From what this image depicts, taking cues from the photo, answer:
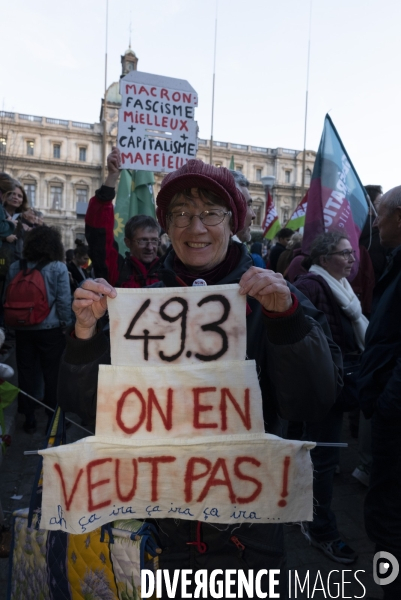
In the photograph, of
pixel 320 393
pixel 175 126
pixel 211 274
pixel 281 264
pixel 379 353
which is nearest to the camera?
pixel 320 393

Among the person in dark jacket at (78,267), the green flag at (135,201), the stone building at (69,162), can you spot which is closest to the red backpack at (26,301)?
the green flag at (135,201)

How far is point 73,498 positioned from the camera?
135 cm

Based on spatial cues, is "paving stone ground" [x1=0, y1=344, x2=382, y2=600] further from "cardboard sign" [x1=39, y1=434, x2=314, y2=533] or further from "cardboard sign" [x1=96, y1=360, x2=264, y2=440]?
"cardboard sign" [x1=96, y1=360, x2=264, y2=440]

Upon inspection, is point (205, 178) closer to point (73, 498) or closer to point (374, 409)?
point (73, 498)

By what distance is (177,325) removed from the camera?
4.57ft

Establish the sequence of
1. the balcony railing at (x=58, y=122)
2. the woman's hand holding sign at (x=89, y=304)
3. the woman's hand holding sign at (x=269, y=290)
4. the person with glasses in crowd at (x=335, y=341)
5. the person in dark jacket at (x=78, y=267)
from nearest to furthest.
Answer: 1. the woman's hand holding sign at (x=269, y=290)
2. the woman's hand holding sign at (x=89, y=304)
3. the person with glasses in crowd at (x=335, y=341)
4. the person in dark jacket at (x=78, y=267)
5. the balcony railing at (x=58, y=122)

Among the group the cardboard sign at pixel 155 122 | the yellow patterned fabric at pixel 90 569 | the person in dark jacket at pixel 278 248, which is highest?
the cardboard sign at pixel 155 122

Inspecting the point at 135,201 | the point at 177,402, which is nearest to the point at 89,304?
the point at 177,402

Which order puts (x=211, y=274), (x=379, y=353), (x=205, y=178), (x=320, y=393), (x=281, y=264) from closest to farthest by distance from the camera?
(x=320, y=393), (x=205, y=178), (x=211, y=274), (x=379, y=353), (x=281, y=264)

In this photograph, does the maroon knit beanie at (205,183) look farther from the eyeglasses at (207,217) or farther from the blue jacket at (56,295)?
the blue jacket at (56,295)

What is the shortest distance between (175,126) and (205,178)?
3618 millimetres

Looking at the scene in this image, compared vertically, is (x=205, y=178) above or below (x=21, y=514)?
above

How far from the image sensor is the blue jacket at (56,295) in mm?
4543

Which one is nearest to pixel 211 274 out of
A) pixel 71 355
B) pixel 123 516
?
pixel 71 355
